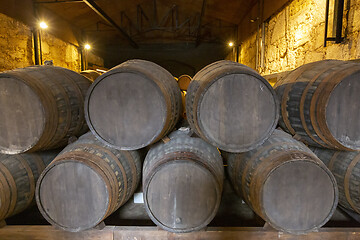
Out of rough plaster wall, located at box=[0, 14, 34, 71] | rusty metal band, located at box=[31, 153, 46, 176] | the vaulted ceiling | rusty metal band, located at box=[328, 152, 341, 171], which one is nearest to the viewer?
rusty metal band, located at box=[328, 152, 341, 171]

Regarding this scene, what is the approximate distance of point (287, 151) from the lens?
1606 mm

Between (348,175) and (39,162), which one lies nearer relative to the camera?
(348,175)

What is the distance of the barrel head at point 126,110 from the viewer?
5.52 feet

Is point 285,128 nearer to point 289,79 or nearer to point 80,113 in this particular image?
point 289,79

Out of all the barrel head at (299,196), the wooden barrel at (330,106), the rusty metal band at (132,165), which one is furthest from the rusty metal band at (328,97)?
the rusty metal band at (132,165)

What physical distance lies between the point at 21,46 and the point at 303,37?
7.46m

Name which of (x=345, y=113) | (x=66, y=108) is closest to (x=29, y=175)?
(x=66, y=108)

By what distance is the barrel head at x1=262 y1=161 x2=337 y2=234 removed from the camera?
150 centimetres

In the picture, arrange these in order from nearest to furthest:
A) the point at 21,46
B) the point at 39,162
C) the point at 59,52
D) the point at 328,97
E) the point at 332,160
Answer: the point at 328,97 < the point at 332,160 < the point at 39,162 < the point at 21,46 < the point at 59,52

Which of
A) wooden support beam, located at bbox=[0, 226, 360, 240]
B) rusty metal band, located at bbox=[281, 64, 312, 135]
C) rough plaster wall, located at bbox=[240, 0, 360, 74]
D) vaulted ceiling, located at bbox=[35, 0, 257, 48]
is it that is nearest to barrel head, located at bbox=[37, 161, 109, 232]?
wooden support beam, located at bbox=[0, 226, 360, 240]

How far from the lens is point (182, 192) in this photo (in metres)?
1.62

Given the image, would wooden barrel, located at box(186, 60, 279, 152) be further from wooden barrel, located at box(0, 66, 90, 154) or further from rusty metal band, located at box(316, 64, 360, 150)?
wooden barrel, located at box(0, 66, 90, 154)

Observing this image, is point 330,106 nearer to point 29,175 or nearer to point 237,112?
point 237,112

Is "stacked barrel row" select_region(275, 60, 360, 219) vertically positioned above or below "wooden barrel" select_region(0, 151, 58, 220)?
above
